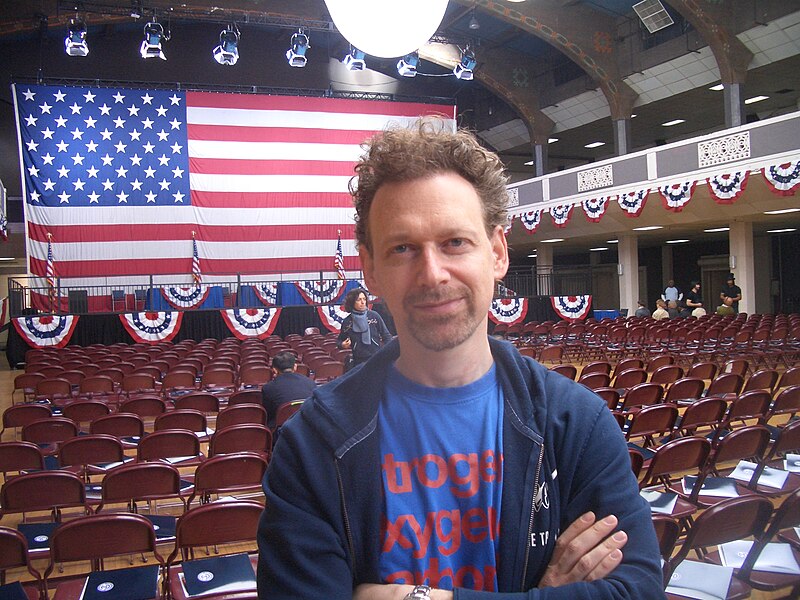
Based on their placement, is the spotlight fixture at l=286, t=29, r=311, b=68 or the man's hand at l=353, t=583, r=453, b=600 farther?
the spotlight fixture at l=286, t=29, r=311, b=68

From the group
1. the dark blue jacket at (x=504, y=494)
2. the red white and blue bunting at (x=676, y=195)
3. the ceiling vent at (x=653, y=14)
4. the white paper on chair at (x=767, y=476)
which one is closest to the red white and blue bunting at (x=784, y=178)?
the red white and blue bunting at (x=676, y=195)

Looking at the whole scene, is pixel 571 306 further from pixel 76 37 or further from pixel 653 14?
pixel 76 37

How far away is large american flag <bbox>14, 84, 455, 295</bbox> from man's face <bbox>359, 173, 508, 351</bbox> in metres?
15.6

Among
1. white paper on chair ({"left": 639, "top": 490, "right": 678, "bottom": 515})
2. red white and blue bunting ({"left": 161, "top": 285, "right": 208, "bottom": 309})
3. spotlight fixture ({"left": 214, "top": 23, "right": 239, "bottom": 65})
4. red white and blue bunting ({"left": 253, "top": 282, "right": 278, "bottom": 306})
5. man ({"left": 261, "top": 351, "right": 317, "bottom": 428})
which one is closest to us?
white paper on chair ({"left": 639, "top": 490, "right": 678, "bottom": 515})

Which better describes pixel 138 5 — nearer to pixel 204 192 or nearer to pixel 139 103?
pixel 139 103

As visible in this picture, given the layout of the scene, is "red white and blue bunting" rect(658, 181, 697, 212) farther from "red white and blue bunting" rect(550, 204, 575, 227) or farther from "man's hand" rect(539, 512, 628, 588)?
"man's hand" rect(539, 512, 628, 588)

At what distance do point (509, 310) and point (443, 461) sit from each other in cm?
1494

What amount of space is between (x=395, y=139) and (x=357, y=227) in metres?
0.19

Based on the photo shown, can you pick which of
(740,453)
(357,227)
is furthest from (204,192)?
(357,227)

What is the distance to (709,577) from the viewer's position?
255cm

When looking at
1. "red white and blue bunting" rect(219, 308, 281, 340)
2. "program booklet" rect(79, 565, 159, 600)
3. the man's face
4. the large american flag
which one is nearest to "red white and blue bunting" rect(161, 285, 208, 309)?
the large american flag

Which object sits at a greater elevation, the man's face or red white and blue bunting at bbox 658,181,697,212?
red white and blue bunting at bbox 658,181,697,212

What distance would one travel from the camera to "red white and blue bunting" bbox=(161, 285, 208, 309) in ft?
52.7

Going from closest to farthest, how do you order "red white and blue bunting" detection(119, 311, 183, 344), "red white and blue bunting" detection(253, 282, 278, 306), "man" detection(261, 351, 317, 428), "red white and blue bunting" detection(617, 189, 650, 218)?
"man" detection(261, 351, 317, 428) < "red white and blue bunting" detection(119, 311, 183, 344) < "red white and blue bunting" detection(617, 189, 650, 218) < "red white and blue bunting" detection(253, 282, 278, 306)
